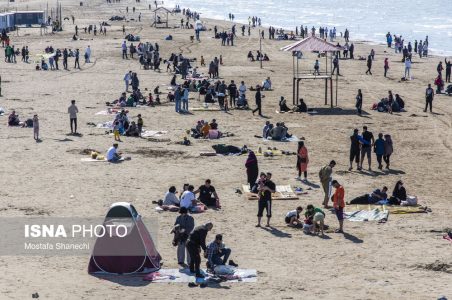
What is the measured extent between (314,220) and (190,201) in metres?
3.18

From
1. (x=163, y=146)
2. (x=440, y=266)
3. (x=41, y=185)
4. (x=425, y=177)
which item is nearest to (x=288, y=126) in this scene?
(x=163, y=146)

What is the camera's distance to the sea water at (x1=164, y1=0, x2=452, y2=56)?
302 ft

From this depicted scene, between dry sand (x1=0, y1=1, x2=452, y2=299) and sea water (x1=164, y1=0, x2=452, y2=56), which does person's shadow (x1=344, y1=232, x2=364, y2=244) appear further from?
sea water (x1=164, y1=0, x2=452, y2=56)

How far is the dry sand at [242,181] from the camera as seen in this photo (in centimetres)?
1677

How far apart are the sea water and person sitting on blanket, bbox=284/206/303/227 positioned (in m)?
53.4

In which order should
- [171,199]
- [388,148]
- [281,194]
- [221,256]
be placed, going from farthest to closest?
[388,148] < [281,194] < [171,199] < [221,256]

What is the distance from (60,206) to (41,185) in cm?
264

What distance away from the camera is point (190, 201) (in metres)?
21.6

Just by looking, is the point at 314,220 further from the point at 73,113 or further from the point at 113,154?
the point at 73,113

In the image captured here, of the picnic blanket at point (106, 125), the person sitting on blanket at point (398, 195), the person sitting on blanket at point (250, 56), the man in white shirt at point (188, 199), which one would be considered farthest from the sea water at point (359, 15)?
the man in white shirt at point (188, 199)

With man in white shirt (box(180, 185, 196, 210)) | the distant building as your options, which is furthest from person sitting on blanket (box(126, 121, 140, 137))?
the distant building

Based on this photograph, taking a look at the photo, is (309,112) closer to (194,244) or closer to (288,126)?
(288,126)

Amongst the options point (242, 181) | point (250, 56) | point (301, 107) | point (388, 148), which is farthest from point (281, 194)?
point (250, 56)

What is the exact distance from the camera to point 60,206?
22.4 m
